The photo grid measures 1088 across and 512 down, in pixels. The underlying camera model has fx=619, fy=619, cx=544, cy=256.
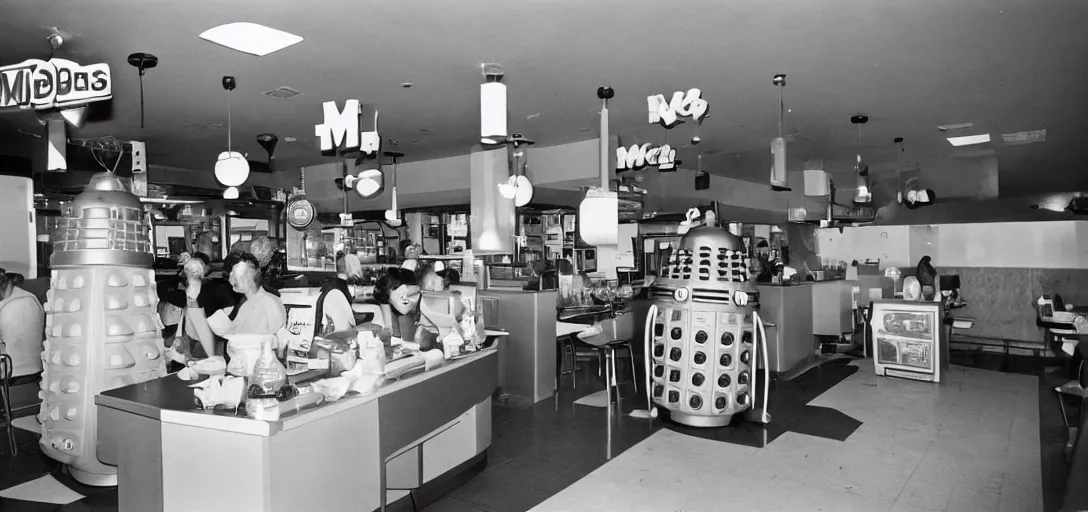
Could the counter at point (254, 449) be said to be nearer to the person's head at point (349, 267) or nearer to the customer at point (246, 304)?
the customer at point (246, 304)

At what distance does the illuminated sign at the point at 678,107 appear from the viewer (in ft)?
15.3

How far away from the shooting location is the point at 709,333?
223 inches

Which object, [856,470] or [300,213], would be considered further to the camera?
[300,213]

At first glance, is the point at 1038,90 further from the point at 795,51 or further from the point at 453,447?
the point at 453,447

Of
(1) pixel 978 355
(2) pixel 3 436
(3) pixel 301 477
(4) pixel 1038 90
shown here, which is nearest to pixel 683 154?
(4) pixel 1038 90

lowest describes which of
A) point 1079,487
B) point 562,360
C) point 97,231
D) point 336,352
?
point 562,360

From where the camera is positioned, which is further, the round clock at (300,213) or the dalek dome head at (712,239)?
the round clock at (300,213)

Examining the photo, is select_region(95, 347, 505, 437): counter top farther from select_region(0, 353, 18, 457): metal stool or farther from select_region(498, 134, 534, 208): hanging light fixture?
select_region(498, 134, 534, 208): hanging light fixture

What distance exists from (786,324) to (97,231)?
7.48 metres

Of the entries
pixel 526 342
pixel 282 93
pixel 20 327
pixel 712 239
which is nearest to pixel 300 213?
pixel 282 93

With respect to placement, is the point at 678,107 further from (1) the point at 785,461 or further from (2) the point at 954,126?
(2) the point at 954,126

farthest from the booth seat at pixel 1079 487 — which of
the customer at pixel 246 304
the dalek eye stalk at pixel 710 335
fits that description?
the customer at pixel 246 304

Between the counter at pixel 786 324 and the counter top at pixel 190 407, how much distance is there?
5.87 m

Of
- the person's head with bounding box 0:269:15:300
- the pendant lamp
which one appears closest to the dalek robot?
the person's head with bounding box 0:269:15:300
